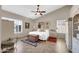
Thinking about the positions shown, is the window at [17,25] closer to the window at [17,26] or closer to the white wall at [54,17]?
the window at [17,26]

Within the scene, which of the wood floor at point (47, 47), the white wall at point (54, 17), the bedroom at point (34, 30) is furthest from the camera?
the white wall at point (54, 17)

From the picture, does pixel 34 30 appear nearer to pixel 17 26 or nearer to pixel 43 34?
pixel 43 34

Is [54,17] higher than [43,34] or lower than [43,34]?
higher

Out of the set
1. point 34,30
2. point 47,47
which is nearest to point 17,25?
point 34,30

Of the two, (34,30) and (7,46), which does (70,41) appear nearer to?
(34,30)

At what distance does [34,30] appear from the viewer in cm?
253

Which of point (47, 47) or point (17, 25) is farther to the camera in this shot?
point (47, 47)

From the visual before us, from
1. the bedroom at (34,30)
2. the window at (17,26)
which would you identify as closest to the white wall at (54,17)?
the bedroom at (34,30)

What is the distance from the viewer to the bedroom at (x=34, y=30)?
2.27 metres

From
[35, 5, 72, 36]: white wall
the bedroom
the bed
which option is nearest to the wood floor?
the bedroom

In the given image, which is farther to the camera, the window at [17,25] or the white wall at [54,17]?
the white wall at [54,17]

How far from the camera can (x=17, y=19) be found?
2393mm

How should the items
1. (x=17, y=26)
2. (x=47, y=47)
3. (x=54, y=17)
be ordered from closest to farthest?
(x=17, y=26), (x=47, y=47), (x=54, y=17)
